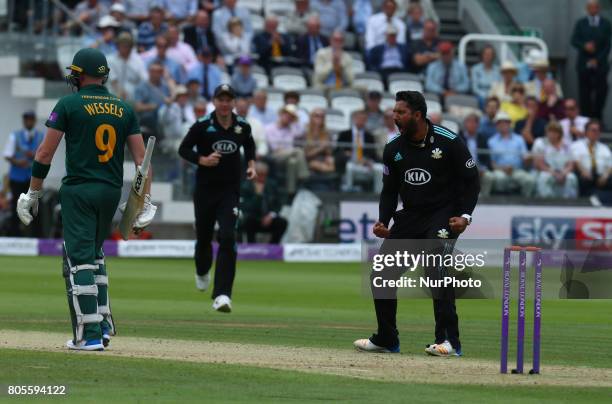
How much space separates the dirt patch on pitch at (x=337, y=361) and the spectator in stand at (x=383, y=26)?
18908 mm

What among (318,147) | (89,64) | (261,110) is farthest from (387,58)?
(89,64)

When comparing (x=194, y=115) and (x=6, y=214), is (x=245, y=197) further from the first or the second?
(x=6, y=214)

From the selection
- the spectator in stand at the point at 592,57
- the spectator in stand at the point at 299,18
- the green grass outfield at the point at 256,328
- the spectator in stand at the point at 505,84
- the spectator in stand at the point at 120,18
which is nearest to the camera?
the green grass outfield at the point at 256,328

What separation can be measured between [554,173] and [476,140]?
151 centimetres

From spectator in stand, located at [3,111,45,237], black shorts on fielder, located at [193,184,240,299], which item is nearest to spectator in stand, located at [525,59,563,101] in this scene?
spectator in stand, located at [3,111,45,237]

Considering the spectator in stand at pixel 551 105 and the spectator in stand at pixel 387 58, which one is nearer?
the spectator in stand at pixel 551 105

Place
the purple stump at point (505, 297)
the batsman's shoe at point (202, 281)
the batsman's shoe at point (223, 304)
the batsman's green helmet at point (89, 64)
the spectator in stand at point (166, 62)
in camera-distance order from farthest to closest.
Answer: the spectator in stand at point (166, 62) → the batsman's shoe at point (202, 281) → the batsman's shoe at point (223, 304) → the batsman's green helmet at point (89, 64) → the purple stump at point (505, 297)

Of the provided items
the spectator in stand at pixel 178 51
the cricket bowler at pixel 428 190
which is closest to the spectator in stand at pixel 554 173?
the spectator in stand at pixel 178 51

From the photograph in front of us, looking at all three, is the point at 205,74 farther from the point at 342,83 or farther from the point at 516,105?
the point at 516,105

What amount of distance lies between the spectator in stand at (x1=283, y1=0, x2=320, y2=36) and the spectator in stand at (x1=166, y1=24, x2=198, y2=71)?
299 centimetres

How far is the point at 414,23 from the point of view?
104 ft

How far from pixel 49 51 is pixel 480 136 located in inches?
322

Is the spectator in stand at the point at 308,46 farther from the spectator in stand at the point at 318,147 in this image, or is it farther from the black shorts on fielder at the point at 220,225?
the black shorts on fielder at the point at 220,225

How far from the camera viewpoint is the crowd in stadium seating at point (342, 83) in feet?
86.2
